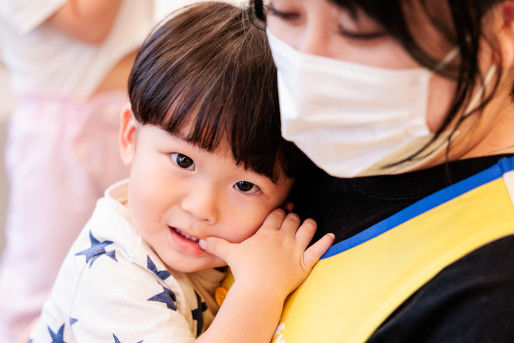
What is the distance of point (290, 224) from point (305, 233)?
5cm

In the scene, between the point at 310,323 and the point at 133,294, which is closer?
the point at 310,323

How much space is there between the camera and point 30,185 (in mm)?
1610

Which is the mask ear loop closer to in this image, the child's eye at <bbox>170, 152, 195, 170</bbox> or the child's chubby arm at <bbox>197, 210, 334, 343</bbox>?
the child's chubby arm at <bbox>197, 210, 334, 343</bbox>

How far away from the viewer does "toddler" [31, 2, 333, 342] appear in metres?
0.91

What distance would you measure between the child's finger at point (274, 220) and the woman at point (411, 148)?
17 centimetres

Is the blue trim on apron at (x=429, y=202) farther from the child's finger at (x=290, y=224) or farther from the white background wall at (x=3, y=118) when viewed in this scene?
the white background wall at (x=3, y=118)

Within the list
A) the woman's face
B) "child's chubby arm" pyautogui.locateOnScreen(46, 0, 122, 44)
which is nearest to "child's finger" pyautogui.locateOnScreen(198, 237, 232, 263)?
the woman's face

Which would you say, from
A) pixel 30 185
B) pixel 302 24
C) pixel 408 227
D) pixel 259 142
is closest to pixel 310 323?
pixel 408 227

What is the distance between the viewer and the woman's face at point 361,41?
647mm

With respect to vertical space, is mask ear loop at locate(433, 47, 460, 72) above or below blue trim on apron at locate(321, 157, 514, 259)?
above

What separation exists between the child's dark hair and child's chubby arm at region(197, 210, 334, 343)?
105 millimetres

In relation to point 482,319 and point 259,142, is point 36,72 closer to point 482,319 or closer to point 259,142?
point 259,142

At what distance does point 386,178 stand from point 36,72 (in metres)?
1.08

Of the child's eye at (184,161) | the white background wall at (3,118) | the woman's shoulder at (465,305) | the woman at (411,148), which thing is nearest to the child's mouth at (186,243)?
the child's eye at (184,161)
